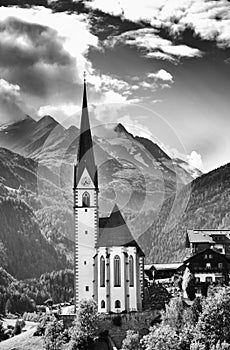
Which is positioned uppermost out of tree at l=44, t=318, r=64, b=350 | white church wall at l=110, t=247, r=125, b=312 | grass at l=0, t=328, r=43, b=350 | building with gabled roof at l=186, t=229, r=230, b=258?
building with gabled roof at l=186, t=229, r=230, b=258

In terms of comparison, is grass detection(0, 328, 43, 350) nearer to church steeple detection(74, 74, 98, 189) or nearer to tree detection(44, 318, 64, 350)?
tree detection(44, 318, 64, 350)

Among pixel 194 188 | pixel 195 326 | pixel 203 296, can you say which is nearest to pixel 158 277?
pixel 203 296

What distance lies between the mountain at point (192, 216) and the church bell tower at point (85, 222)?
76919mm

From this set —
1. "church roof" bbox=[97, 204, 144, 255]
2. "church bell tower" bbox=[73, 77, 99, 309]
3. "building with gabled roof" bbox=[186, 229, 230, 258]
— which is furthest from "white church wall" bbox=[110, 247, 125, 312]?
"building with gabled roof" bbox=[186, 229, 230, 258]

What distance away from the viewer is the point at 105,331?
73.4 meters

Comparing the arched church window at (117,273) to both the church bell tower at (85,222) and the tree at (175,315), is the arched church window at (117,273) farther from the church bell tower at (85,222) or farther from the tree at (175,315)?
the tree at (175,315)

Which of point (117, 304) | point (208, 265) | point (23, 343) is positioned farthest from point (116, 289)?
point (23, 343)

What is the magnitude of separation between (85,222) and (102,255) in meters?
5.76

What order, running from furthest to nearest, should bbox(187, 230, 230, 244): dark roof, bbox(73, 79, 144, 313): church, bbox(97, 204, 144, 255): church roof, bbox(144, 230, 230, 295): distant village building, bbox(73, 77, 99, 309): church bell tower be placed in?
1. bbox(187, 230, 230, 244): dark roof
2. bbox(73, 77, 99, 309): church bell tower
3. bbox(144, 230, 230, 295): distant village building
4. bbox(97, 204, 144, 255): church roof
5. bbox(73, 79, 144, 313): church

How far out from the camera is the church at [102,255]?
8275 cm

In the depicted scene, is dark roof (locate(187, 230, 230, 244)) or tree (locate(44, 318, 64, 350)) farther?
dark roof (locate(187, 230, 230, 244))

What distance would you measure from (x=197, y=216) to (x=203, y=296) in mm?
105779

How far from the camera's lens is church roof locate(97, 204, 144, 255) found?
275ft

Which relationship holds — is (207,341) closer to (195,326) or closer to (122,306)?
(195,326)
